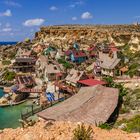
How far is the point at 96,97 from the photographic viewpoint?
4769cm

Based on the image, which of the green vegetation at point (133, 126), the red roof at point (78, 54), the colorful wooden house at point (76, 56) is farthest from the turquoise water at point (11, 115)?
the red roof at point (78, 54)

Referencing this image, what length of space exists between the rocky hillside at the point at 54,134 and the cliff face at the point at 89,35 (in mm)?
90989

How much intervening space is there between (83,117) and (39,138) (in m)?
22.7

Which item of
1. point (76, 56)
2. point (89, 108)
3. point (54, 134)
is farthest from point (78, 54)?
point (54, 134)

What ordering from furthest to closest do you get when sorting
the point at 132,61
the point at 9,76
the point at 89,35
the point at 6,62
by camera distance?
the point at 89,35, the point at 6,62, the point at 9,76, the point at 132,61

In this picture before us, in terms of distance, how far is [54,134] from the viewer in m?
17.6

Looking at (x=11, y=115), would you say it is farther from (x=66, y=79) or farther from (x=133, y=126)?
(x=133, y=126)

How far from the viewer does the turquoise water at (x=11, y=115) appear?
190 feet

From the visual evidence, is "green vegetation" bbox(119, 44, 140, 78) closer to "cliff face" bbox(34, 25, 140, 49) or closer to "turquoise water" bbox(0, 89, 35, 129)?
"cliff face" bbox(34, 25, 140, 49)

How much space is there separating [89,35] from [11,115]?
90.8 meters

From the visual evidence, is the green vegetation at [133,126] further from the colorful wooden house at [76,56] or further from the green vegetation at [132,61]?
the colorful wooden house at [76,56]

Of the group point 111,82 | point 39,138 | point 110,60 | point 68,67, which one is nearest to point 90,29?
point 68,67

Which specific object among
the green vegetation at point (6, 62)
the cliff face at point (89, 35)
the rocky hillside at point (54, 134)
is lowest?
the green vegetation at point (6, 62)

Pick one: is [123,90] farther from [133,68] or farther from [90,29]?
[90,29]
